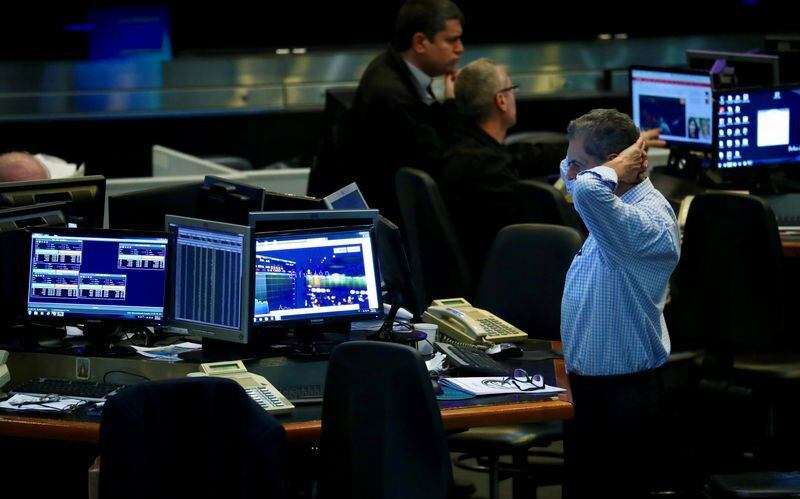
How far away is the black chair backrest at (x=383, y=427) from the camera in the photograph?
2.90 metres

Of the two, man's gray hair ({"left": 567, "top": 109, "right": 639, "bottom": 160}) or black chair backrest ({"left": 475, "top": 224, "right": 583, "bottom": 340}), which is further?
black chair backrest ({"left": 475, "top": 224, "right": 583, "bottom": 340})

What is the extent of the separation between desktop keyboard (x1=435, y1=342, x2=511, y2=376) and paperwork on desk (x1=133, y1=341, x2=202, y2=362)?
74 centimetres

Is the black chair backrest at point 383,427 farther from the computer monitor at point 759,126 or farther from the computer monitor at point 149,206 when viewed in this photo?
the computer monitor at point 759,126

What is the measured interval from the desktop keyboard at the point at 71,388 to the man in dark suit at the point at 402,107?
7.09 feet

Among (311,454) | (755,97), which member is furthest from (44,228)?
(755,97)

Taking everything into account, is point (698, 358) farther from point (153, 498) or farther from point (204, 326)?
point (153, 498)

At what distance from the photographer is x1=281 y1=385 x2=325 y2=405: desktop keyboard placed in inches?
129

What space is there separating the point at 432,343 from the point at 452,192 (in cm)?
152

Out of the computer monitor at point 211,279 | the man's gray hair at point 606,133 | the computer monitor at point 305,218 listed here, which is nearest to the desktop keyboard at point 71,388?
the computer monitor at point 211,279

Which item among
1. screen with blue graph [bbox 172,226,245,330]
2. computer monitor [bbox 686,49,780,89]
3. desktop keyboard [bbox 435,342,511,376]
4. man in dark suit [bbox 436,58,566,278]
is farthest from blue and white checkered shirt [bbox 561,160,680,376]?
computer monitor [bbox 686,49,780,89]

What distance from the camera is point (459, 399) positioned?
129 inches

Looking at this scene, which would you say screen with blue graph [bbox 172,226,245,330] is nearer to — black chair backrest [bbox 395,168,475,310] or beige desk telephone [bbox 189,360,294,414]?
beige desk telephone [bbox 189,360,294,414]

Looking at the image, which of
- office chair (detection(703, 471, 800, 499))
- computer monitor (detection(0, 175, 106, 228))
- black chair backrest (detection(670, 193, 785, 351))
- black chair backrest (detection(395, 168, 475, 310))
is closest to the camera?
office chair (detection(703, 471, 800, 499))

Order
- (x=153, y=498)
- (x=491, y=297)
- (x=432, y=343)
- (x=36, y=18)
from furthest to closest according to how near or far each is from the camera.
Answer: (x=36, y=18)
(x=491, y=297)
(x=432, y=343)
(x=153, y=498)
